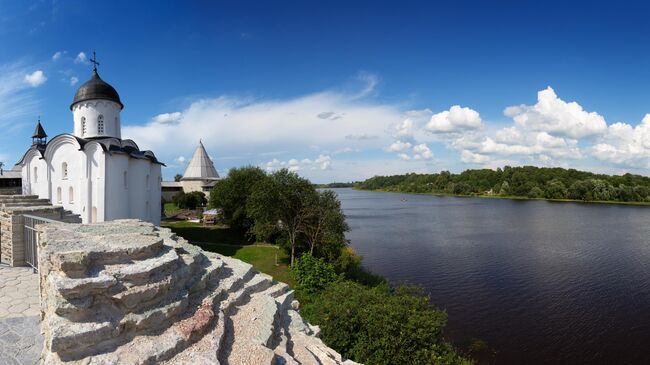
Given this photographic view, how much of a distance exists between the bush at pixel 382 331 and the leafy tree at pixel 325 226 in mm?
10330

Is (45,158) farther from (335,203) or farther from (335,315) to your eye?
(335,315)

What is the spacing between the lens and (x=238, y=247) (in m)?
24.5

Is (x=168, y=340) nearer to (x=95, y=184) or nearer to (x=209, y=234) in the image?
(x=95, y=184)

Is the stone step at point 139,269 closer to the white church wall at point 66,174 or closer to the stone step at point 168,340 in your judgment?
the stone step at point 168,340

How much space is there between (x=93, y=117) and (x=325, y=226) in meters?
17.0

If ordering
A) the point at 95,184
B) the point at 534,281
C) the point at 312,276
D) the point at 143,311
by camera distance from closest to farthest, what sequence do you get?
1. the point at 143,311
2. the point at 312,276
3. the point at 534,281
4. the point at 95,184

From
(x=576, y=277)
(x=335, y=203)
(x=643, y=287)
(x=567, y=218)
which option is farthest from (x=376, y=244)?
(x=567, y=218)

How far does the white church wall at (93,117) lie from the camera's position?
80.1 feet

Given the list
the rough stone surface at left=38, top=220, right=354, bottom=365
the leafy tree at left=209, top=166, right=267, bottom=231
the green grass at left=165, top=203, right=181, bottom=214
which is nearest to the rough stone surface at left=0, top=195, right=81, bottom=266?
the rough stone surface at left=38, top=220, right=354, bottom=365

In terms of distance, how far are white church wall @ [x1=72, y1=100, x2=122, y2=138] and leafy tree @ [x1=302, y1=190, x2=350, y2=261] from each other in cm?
1471

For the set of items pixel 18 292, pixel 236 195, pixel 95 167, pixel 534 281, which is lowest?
pixel 534 281

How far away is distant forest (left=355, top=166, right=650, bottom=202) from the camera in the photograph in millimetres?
70625

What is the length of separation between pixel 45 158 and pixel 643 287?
35101 mm

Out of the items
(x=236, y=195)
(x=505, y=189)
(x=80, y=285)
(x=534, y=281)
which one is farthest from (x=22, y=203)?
(x=505, y=189)
